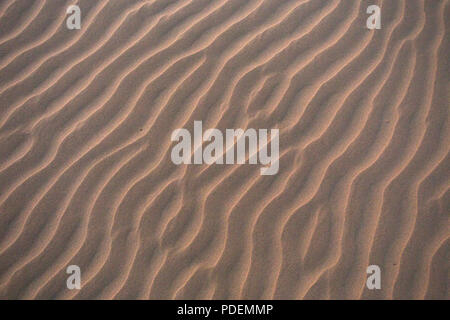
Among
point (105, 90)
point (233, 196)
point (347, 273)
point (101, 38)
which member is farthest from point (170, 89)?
point (347, 273)

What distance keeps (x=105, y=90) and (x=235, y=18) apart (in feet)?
4.10

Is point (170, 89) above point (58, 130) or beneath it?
above

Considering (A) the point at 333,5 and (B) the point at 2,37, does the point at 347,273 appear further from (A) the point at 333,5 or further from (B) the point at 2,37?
(B) the point at 2,37

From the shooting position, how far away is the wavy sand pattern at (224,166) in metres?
2.87

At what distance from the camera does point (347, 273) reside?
2.88 m

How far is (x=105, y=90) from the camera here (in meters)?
3.34

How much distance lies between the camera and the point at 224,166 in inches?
123

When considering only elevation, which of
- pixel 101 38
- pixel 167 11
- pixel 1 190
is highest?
pixel 167 11

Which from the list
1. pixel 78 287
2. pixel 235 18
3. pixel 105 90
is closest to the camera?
pixel 78 287

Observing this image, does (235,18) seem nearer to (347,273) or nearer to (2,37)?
(2,37)

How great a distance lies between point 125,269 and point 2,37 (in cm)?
220

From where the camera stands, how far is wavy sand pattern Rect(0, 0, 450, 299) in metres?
2.87

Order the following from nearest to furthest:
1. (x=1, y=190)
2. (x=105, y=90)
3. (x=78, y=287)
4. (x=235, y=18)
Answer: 1. (x=78, y=287)
2. (x=1, y=190)
3. (x=105, y=90)
4. (x=235, y=18)

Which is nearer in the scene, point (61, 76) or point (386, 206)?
point (386, 206)
